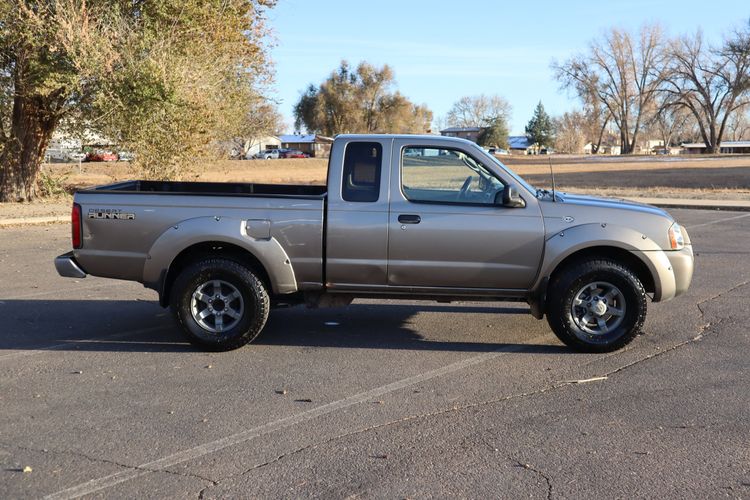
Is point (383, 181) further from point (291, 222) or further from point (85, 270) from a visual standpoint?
point (85, 270)

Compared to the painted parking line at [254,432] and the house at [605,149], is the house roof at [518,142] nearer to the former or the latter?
the house at [605,149]

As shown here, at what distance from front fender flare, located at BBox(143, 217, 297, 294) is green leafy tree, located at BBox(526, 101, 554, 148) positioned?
418ft

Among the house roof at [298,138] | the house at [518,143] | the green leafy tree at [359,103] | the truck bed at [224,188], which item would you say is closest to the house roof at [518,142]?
the house at [518,143]

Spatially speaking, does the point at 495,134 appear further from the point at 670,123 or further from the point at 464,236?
the point at 464,236

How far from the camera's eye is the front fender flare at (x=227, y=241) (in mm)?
6832

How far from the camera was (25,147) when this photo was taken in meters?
21.5

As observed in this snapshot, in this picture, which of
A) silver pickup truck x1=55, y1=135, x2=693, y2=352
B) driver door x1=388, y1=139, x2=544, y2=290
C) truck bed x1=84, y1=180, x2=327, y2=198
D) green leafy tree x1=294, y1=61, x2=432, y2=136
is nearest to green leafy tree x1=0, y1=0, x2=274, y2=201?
truck bed x1=84, y1=180, x2=327, y2=198

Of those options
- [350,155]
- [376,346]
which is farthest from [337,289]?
[350,155]

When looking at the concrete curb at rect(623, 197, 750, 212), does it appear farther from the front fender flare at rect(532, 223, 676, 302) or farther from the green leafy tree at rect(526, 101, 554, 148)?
the green leafy tree at rect(526, 101, 554, 148)

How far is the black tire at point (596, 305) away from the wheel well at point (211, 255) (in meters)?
2.64

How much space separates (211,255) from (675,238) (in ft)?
13.8

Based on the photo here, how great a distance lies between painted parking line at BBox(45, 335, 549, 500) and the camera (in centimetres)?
418

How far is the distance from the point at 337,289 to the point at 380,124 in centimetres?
8633

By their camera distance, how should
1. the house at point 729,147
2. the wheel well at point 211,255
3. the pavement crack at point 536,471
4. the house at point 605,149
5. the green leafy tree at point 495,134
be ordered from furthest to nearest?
the house at point 605,149 < the house at point 729,147 < the green leafy tree at point 495,134 < the wheel well at point 211,255 < the pavement crack at point 536,471
